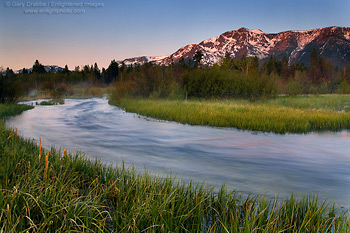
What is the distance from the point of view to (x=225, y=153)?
11578 mm

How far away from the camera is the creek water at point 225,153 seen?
7703 mm

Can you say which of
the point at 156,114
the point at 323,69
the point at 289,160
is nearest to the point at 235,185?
the point at 289,160

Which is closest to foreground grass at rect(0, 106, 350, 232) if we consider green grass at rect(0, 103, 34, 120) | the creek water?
the creek water

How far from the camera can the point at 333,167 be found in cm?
982

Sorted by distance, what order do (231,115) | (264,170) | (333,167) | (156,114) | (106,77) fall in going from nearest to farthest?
(264,170)
(333,167)
(231,115)
(156,114)
(106,77)

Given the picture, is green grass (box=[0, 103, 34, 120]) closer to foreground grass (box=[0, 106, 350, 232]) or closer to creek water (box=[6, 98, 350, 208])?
creek water (box=[6, 98, 350, 208])

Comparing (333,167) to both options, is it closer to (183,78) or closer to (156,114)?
(156,114)

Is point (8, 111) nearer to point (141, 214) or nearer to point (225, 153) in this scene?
point (225, 153)

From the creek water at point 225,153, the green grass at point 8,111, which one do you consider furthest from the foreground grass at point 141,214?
the green grass at point 8,111

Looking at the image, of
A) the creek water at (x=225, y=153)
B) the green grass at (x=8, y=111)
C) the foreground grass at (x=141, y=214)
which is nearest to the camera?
the foreground grass at (x=141, y=214)

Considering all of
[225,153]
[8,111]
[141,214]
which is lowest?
[225,153]

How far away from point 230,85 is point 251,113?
50.9 ft

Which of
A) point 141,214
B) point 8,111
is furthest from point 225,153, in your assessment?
point 8,111

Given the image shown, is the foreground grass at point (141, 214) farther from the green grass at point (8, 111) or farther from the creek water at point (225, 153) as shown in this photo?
the green grass at point (8, 111)
